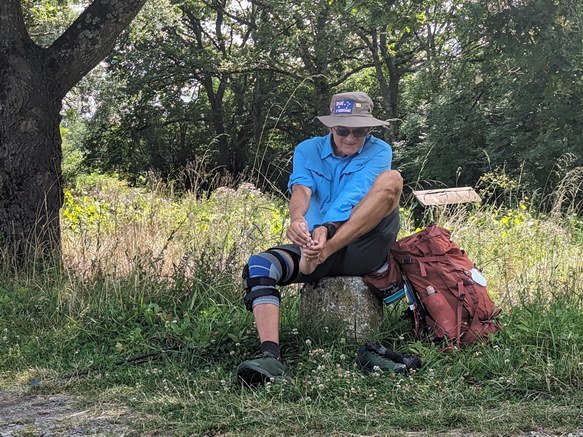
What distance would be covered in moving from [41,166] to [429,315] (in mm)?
3345

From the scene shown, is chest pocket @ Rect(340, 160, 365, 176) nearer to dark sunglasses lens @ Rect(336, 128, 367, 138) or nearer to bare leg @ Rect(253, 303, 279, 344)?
dark sunglasses lens @ Rect(336, 128, 367, 138)

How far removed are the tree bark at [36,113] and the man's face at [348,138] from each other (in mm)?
2468

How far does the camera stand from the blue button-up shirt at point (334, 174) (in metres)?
3.59

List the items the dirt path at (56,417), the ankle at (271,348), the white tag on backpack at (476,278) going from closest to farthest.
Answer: the dirt path at (56,417), the ankle at (271,348), the white tag on backpack at (476,278)

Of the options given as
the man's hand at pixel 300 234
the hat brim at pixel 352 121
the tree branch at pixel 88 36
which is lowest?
the man's hand at pixel 300 234

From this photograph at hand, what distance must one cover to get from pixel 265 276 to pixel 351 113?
1.08 meters

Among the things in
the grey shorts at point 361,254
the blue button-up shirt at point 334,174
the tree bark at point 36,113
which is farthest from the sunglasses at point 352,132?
the tree bark at point 36,113

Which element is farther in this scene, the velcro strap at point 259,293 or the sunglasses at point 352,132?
the sunglasses at point 352,132

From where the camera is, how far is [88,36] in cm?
518

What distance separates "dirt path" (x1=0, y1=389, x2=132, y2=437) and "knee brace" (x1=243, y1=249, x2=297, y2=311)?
2.92 feet

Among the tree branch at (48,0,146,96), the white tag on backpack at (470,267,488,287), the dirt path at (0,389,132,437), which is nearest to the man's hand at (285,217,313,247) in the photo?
the white tag on backpack at (470,267,488,287)

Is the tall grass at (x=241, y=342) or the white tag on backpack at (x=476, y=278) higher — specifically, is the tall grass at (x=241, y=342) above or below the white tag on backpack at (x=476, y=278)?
below

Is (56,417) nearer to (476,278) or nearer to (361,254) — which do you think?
(361,254)

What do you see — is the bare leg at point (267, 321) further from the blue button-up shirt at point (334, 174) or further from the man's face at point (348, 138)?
the man's face at point (348, 138)
